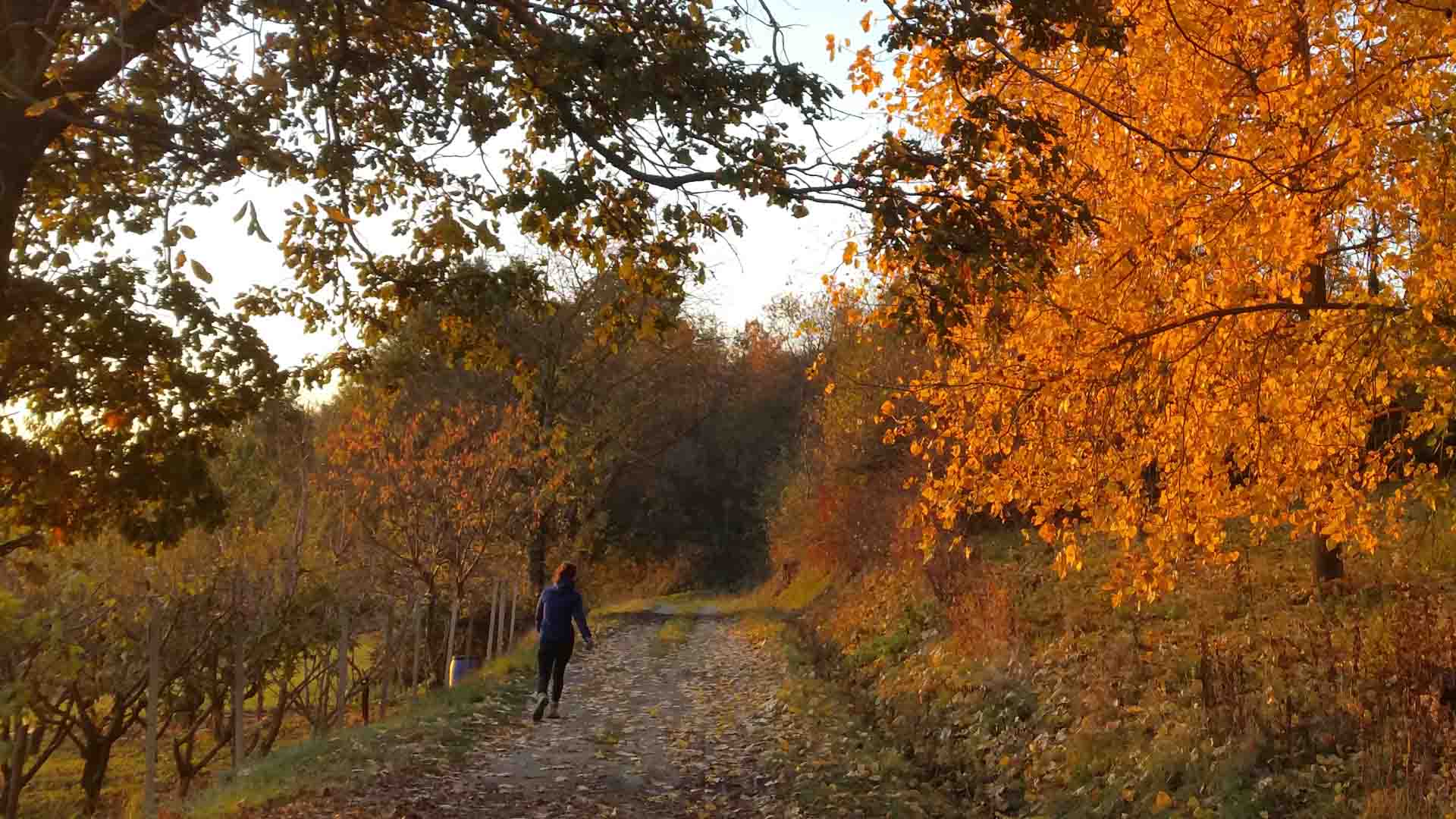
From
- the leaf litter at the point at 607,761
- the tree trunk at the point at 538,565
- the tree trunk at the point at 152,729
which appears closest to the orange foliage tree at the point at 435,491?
the leaf litter at the point at 607,761

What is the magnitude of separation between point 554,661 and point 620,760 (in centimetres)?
307

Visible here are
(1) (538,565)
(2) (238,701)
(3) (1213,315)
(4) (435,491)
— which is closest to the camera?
(3) (1213,315)

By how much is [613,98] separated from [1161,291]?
456cm

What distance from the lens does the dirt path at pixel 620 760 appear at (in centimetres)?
Result: 921

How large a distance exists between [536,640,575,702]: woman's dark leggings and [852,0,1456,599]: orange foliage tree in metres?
6.40

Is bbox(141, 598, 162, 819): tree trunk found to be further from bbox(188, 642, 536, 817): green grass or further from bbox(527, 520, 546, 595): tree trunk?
bbox(527, 520, 546, 595): tree trunk

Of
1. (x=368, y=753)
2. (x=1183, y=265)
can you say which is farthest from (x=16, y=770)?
(x=1183, y=265)

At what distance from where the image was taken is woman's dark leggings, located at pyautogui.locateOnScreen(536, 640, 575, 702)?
1380cm

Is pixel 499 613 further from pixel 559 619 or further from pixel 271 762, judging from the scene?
pixel 271 762

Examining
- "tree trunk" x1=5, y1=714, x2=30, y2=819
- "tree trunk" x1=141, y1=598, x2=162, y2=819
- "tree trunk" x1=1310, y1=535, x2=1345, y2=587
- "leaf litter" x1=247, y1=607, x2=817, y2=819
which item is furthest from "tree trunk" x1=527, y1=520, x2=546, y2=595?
"tree trunk" x1=1310, y1=535, x2=1345, y2=587

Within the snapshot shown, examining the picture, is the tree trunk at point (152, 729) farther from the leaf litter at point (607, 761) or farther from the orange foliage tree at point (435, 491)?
the orange foliage tree at point (435, 491)

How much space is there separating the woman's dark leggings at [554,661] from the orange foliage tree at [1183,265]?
6405mm

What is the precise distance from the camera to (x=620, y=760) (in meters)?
11.4

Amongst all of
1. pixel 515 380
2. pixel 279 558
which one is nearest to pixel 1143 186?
pixel 515 380
